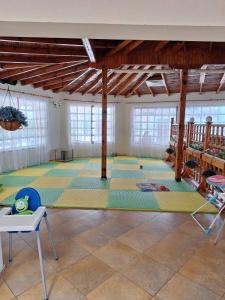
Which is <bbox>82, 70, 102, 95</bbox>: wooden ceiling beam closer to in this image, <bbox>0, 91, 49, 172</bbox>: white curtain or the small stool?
<bbox>0, 91, 49, 172</bbox>: white curtain

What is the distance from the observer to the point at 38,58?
4113 mm

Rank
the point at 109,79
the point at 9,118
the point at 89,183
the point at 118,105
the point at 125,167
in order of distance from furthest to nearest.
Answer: the point at 118,105 < the point at 125,167 < the point at 109,79 < the point at 89,183 < the point at 9,118

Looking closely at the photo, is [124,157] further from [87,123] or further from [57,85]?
[57,85]

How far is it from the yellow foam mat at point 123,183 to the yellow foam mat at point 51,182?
3.54ft

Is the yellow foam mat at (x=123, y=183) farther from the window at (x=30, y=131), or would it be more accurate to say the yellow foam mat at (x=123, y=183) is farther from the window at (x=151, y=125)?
the window at (x=151, y=125)

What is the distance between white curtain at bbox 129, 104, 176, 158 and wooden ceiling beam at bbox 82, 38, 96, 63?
4.26 m

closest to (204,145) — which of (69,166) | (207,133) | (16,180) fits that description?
(207,133)

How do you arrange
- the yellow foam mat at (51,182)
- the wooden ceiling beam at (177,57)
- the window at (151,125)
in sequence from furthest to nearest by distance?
the window at (151,125)
the yellow foam mat at (51,182)
the wooden ceiling beam at (177,57)

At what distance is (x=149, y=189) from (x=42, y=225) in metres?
2.38

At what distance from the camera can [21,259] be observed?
7.01ft

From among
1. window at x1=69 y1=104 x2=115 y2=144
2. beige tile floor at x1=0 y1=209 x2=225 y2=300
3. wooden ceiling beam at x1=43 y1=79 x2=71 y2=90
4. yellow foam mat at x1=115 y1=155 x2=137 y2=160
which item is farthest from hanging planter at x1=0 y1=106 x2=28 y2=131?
yellow foam mat at x1=115 y1=155 x2=137 y2=160

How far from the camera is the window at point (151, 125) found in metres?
8.02

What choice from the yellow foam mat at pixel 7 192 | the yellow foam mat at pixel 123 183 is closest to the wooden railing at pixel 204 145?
the yellow foam mat at pixel 123 183

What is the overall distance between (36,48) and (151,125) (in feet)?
18.3
